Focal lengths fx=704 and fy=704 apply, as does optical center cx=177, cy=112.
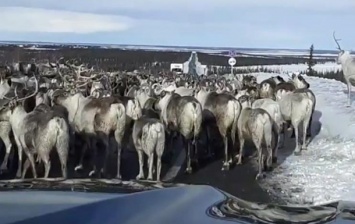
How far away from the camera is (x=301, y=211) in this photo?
2363mm

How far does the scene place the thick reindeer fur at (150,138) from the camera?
14180mm

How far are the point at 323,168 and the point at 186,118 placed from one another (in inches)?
131

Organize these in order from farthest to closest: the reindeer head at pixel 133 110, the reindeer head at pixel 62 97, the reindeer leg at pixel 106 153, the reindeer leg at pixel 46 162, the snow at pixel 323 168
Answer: the reindeer head at pixel 62 97, the reindeer head at pixel 133 110, the reindeer leg at pixel 106 153, the reindeer leg at pixel 46 162, the snow at pixel 323 168

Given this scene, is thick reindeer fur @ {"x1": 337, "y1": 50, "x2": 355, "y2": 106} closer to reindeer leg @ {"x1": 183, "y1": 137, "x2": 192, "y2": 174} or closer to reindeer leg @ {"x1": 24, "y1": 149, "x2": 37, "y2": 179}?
reindeer leg @ {"x1": 183, "y1": 137, "x2": 192, "y2": 174}

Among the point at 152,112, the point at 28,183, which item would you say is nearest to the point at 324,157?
the point at 152,112

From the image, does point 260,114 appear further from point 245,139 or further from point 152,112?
point 152,112

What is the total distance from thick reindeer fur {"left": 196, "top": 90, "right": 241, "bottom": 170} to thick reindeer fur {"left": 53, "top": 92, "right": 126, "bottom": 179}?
2.72 m

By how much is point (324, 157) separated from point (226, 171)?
238 centimetres

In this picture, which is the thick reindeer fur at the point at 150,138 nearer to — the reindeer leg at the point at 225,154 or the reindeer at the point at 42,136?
the reindeer at the point at 42,136

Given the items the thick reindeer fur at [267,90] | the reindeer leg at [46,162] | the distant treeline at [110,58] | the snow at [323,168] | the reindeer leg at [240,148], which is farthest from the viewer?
the distant treeline at [110,58]

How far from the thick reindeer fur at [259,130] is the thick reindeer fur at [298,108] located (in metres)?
2.19

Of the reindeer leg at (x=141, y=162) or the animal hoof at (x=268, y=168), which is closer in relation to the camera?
the reindeer leg at (x=141, y=162)

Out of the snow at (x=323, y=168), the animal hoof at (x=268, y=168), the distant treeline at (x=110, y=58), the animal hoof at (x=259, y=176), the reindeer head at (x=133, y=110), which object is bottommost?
the animal hoof at (x=259, y=176)

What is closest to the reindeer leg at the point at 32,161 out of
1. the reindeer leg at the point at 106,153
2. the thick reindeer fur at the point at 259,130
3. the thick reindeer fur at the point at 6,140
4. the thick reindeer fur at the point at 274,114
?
the thick reindeer fur at the point at 6,140
